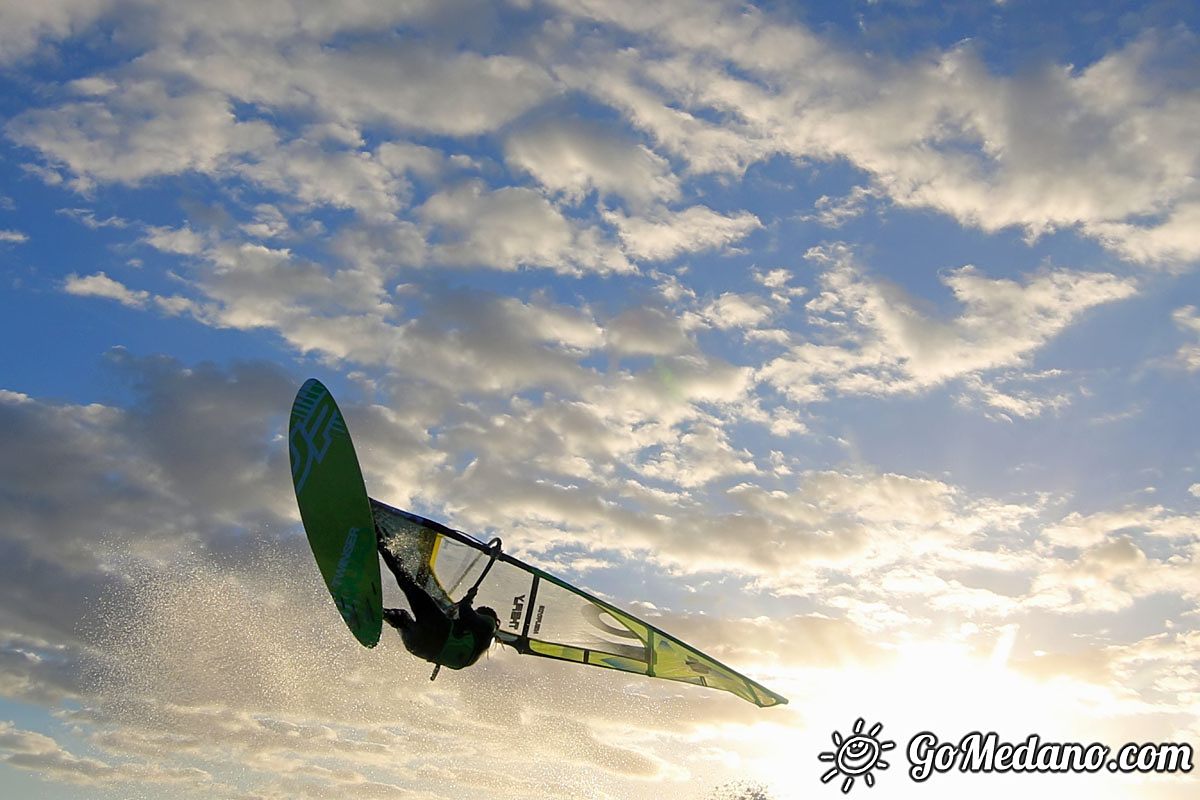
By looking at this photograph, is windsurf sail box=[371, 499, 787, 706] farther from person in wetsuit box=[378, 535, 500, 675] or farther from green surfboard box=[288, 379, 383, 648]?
green surfboard box=[288, 379, 383, 648]

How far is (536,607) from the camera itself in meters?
16.3

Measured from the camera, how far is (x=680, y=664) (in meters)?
17.5

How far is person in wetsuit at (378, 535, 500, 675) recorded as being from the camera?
49.4 ft

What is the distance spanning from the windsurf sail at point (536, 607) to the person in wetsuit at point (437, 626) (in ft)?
0.64

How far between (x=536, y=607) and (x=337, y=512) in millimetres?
3891

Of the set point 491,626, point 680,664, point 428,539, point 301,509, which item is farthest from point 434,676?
point 680,664

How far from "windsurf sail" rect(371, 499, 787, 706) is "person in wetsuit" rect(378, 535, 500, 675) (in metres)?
0.20

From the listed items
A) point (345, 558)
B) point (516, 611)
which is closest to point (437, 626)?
point (516, 611)

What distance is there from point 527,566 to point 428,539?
1.77 meters

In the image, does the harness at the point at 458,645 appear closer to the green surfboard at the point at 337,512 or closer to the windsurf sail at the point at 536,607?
the windsurf sail at the point at 536,607

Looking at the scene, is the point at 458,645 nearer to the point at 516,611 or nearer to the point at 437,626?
the point at 437,626

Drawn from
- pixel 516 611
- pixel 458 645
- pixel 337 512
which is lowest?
pixel 458 645

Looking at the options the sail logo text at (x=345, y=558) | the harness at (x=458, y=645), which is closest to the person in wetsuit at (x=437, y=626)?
the harness at (x=458, y=645)

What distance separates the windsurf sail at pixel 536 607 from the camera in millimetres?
15703
